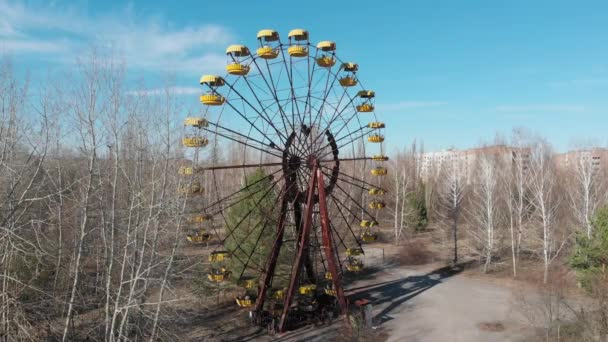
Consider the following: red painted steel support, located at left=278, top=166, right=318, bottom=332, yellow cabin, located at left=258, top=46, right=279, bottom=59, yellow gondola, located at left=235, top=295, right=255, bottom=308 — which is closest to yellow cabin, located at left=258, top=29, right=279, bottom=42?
yellow cabin, located at left=258, top=46, right=279, bottom=59

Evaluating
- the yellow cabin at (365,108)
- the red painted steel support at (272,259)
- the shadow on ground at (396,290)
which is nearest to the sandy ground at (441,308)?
the shadow on ground at (396,290)

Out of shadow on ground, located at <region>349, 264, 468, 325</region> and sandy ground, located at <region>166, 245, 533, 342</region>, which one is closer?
sandy ground, located at <region>166, 245, 533, 342</region>

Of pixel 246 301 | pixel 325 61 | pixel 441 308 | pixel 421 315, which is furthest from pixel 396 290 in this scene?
pixel 325 61

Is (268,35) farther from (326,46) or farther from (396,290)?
(396,290)

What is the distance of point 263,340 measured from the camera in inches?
650

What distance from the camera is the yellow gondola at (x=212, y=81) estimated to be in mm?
15883

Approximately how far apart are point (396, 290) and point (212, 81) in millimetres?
Result: 14571

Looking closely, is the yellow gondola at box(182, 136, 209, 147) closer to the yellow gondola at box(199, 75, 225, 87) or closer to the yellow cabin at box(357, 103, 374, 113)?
the yellow gondola at box(199, 75, 225, 87)

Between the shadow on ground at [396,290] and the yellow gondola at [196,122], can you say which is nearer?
the yellow gondola at [196,122]

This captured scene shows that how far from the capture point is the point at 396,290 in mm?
23688

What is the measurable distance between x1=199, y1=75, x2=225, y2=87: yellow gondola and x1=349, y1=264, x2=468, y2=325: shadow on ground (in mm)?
11197

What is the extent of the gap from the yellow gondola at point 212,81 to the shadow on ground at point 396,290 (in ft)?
36.7

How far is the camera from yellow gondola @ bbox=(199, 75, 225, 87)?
52.1ft

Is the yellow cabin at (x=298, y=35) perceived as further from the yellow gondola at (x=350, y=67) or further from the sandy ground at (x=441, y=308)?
the sandy ground at (x=441, y=308)
